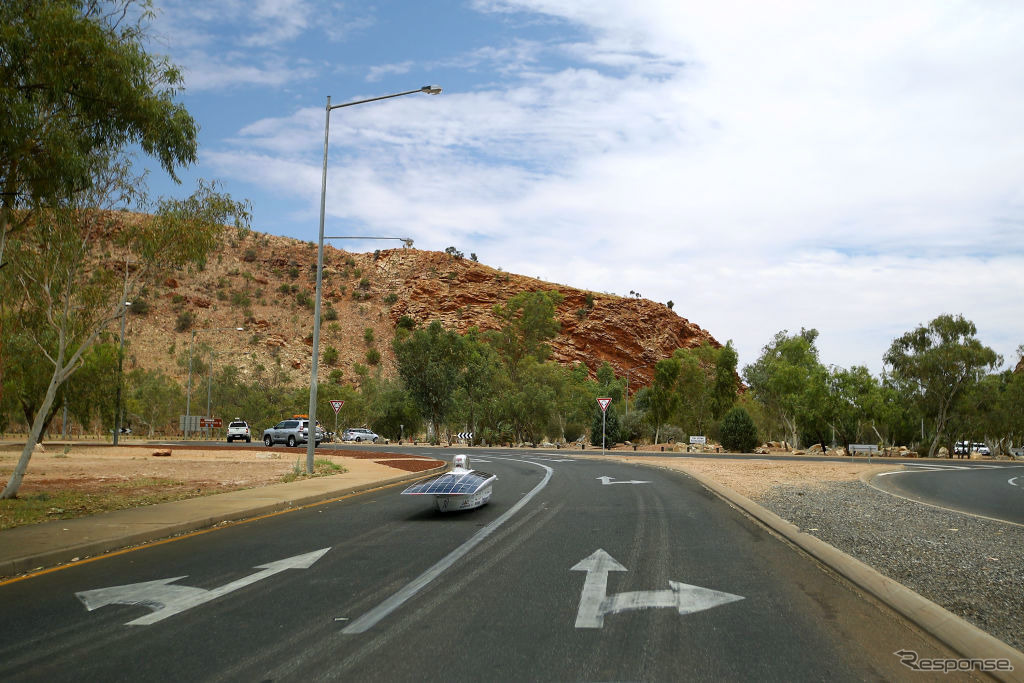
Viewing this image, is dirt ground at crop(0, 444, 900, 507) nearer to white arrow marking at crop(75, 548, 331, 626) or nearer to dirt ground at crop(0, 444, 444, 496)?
dirt ground at crop(0, 444, 444, 496)

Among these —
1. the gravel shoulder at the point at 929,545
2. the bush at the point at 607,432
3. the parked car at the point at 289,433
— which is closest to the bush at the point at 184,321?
the parked car at the point at 289,433

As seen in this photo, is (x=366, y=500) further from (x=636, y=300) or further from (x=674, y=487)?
(x=636, y=300)

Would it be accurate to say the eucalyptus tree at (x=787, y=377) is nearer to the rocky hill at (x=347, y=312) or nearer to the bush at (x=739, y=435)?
the bush at (x=739, y=435)

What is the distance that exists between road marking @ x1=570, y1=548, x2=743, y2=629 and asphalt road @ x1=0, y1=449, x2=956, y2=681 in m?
0.03

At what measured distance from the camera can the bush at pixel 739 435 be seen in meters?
60.3

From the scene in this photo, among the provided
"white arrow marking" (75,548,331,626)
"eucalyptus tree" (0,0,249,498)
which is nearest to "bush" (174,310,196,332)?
"eucalyptus tree" (0,0,249,498)

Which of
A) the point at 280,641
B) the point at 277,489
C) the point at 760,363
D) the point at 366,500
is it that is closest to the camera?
the point at 280,641

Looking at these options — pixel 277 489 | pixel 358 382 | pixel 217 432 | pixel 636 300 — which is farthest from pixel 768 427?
pixel 277 489

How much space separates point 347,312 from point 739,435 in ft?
232

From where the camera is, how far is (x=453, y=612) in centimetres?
685

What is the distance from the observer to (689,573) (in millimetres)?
8617

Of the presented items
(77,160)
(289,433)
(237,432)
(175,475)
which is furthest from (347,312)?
(77,160)

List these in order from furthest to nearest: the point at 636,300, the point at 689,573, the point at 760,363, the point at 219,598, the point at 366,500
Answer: the point at 636,300 → the point at 760,363 → the point at 366,500 → the point at 689,573 → the point at 219,598

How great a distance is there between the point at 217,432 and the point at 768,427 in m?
65.7
